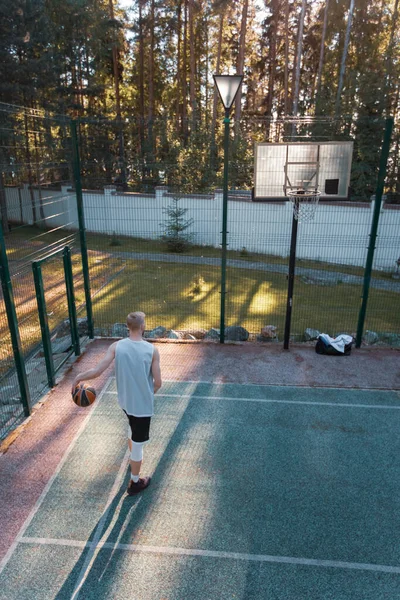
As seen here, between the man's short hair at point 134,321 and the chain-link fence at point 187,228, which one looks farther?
the chain-link fence at point 187,228

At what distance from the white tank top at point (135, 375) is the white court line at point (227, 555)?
115 centimetres

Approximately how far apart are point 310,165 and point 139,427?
5.50m

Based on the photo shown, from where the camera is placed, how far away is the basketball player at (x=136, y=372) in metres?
3.84

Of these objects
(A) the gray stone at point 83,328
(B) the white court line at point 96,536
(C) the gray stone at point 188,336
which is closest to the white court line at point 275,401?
(B) the white court line at point 96,536

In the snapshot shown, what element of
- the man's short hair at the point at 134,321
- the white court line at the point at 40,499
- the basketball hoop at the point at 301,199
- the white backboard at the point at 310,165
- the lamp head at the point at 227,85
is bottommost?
the white court line at the point at 40,499

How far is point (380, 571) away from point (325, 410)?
251cm

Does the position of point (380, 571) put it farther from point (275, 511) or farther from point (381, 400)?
point (381, 400)

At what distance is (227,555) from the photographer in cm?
363

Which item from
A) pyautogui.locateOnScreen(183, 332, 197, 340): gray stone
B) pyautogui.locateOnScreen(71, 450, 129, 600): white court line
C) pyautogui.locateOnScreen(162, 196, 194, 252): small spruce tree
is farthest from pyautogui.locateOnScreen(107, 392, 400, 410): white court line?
pyautogui.locateOnScreen(162, 196, 194, 252): small spruce tree

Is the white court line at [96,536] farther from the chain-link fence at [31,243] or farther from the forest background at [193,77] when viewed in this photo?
the forest background at [193,77]

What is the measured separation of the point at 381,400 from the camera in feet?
20.3

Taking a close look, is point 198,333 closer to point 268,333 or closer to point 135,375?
point 268,333

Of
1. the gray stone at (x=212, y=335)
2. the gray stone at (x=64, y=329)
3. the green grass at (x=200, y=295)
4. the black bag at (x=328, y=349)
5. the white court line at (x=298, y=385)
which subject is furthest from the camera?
the green grass at (x=200, y=295)

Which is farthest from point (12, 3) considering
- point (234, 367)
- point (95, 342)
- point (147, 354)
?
point (147, 354)
